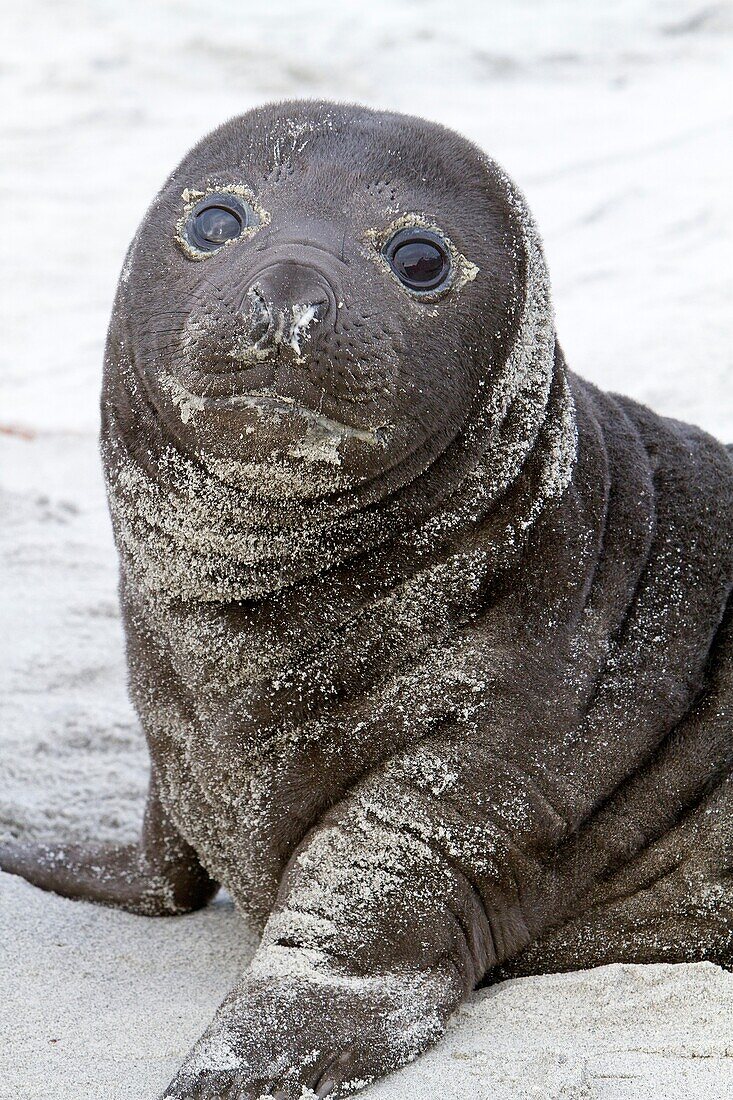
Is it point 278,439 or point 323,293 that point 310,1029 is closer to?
point 278,439

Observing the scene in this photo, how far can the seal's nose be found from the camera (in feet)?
8.66

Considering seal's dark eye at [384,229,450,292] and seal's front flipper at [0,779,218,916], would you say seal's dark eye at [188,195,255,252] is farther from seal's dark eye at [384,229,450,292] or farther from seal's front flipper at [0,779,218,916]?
seal's front flipper at [0,779,218,916]

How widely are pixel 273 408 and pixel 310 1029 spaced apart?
112 centimetres

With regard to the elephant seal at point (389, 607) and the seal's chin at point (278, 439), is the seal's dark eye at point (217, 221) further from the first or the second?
the seal's chin at point (278, 439)

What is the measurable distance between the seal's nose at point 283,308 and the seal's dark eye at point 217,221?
0.38 metres

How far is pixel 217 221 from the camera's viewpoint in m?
3.06

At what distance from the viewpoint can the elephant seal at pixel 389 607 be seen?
280cm

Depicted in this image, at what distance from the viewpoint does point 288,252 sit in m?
2.80

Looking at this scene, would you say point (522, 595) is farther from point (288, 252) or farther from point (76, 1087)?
point (76, 1087)

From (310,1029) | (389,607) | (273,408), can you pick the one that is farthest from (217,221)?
(310,1029)

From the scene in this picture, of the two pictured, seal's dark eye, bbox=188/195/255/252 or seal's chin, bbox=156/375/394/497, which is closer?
seal's chin, bbox=156/375/394/497

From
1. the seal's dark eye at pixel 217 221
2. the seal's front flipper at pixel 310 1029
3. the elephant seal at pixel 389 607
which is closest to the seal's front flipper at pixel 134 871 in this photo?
the elephant seal at pixel 389 607

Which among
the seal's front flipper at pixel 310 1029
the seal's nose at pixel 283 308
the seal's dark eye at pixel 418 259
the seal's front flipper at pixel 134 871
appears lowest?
the seal's front flipper at pixel 310 1029

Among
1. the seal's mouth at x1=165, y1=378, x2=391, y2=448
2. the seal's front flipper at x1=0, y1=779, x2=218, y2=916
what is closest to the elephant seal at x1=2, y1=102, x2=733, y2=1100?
the seal's mouth at x1=165, y1=378, x2=391, y2=448
